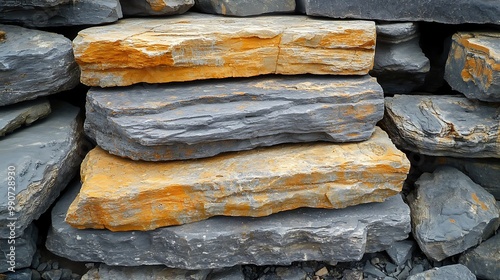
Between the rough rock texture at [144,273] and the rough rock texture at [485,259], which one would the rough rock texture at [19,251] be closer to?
the rough rock texture at [144,273]

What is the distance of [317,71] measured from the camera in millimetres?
2662

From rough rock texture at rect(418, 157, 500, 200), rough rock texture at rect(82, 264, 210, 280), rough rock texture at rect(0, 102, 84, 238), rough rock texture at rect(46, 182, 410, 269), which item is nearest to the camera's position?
rough rock texture at rect(0, 102, 84, 238)

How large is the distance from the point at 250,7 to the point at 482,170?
178 centimetres

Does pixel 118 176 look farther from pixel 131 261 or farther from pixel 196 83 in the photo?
pixel 196 83

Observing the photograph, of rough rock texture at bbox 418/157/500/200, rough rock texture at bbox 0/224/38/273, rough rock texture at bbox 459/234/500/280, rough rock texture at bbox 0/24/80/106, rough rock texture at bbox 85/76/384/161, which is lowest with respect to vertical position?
rough rock texture at bbox 459/234/500/280

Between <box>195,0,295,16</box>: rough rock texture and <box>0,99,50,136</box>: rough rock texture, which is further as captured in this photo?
<box>195,0,295,16</box>: rough rock texture

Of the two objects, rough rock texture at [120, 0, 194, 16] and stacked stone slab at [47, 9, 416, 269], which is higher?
rough rock texture at [120, 0, 194, 16]

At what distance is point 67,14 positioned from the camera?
2785 millimetres

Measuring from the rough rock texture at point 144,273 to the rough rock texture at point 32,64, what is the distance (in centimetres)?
105

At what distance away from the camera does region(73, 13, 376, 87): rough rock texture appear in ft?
7.99

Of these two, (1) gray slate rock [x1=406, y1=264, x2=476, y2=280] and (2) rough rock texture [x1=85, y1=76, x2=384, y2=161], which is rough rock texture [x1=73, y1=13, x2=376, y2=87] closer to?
(2) rough rock texture [x1=85, y1=76, x2=384, y2=161]

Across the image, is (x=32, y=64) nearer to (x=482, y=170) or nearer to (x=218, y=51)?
(x=218, y=51)

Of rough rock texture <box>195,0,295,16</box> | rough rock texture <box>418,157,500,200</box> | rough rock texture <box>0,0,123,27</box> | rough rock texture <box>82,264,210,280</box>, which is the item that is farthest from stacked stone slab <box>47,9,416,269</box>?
rough rock texture <box>418,157,500,200</box>

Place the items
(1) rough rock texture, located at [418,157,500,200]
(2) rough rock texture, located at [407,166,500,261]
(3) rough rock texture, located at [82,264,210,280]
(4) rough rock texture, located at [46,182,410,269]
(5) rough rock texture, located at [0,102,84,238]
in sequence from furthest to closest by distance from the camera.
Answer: (1) rough rock texture, located at [418,157,500,200] → (2) rough rock texture, located at [407,166,500,261] → (3) rough rock texture, located at [82,264,210,280] → (4) rough rock texture, located at [46,182,410,269] → (5) rough rock texture, located at [0,102,84,238]
